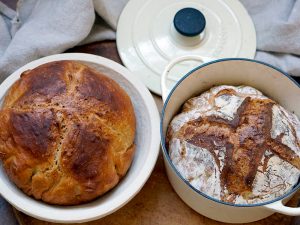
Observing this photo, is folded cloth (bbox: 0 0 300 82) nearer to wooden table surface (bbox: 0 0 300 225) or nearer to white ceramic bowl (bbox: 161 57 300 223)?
white ceramic bowl (bbox: 161 57 300 223)

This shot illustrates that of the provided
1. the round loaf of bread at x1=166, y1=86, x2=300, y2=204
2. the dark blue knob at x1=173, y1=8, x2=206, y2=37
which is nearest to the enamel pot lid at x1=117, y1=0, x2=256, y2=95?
the dark blue knob at x1=173, y1=8, x2=206, y2=37

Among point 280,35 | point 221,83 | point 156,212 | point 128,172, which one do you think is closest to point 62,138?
point 128,172

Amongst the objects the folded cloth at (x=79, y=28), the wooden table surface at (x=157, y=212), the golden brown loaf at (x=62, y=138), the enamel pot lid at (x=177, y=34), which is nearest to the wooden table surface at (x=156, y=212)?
the wooden table surface at (x=157, y=212)

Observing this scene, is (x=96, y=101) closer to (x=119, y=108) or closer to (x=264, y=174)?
(x=119, y=108)

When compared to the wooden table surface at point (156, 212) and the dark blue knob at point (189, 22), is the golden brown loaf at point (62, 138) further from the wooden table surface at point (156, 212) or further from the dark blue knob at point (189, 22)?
the dark blue knob at point (189, 22)

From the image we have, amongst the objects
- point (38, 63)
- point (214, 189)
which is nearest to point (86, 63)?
point (38, 63)

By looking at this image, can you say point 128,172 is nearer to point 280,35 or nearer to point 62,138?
point 62,138
